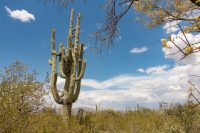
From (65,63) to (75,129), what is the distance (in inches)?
173

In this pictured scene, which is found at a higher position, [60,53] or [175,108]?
[60,53]

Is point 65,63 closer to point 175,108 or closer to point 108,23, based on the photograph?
point 175,108

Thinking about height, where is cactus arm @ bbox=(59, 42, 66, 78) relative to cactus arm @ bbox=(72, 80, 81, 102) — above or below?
above

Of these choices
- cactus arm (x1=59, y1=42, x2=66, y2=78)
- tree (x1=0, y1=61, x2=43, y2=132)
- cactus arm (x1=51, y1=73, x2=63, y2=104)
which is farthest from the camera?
cactus arm (x1=59, y1=42, x2=66, y2=78)

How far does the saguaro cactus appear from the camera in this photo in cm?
1510

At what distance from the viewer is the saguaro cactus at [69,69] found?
49.5 feet

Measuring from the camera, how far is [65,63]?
617 inches

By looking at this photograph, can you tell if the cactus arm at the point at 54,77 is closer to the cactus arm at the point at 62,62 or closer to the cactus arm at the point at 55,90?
the cactus arm at the point at 55,90

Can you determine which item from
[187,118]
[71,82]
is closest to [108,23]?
[187,118]

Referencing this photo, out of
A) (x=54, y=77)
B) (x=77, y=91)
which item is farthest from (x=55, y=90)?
(x=77, y=91)

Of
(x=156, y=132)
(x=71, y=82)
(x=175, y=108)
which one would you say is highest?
(x=71, y=82)

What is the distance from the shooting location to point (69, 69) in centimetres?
1572

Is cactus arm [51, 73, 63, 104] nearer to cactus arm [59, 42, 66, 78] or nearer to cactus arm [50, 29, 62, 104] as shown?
cactus arm [50, 29, 62, 104]

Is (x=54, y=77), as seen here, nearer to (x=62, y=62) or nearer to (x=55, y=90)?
(x=55, y=90)
